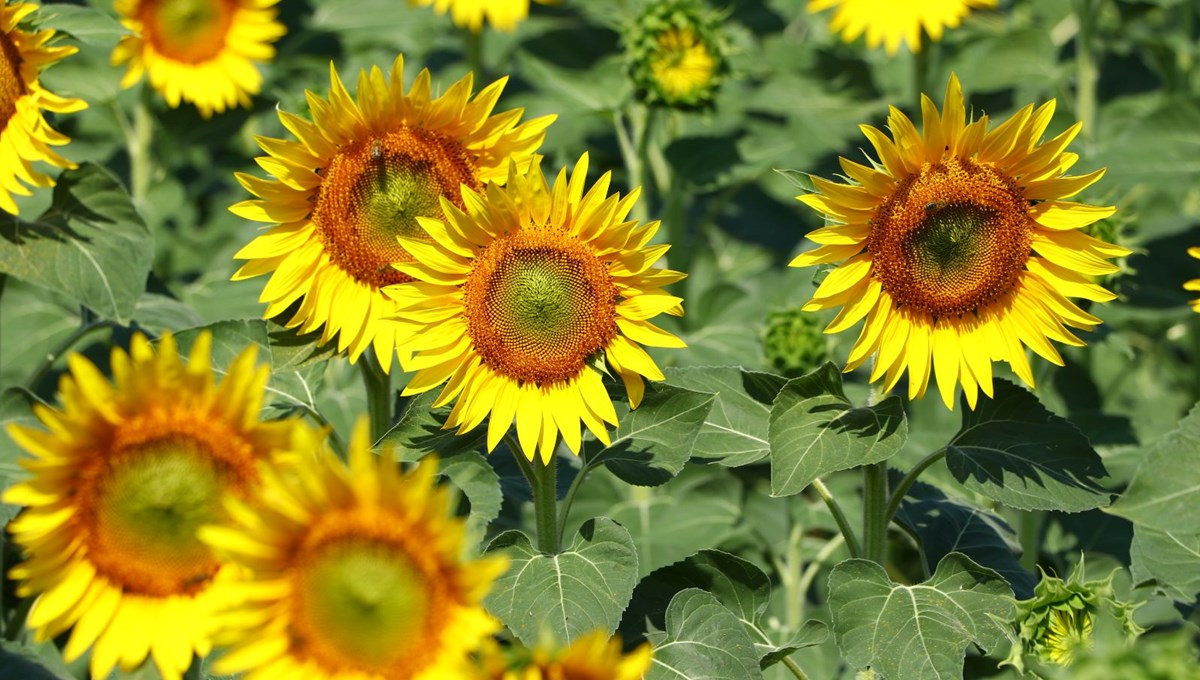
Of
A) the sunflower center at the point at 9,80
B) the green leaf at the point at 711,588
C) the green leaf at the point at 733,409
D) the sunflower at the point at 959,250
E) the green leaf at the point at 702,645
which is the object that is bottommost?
the green leaf at the point at 711,588

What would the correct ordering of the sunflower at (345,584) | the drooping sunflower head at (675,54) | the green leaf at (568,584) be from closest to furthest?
the sunflower at (345,584) < the green leaf at (568,584) < the drooping sunflower head at (675,54)

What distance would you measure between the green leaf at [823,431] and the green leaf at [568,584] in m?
0.22

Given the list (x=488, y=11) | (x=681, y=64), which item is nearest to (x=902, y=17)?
(x=681, y=64)

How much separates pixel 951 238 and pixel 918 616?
49 centimetres

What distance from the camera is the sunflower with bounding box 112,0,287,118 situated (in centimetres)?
305

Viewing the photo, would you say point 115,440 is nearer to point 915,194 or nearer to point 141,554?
point 141,554

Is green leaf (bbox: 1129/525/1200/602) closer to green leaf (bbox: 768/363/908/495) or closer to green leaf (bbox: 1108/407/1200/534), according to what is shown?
green leaf (bbox: 1108/407/1200/534)

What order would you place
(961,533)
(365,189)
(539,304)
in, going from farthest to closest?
1. (961,533)
2. (365,189)
3. (539,304)

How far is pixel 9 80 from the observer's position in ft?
6.84

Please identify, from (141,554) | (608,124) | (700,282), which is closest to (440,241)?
(141,554)

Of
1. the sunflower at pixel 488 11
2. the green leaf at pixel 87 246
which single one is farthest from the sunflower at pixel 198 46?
the green leaf at pixel 87 246

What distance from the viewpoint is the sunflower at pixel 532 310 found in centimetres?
191

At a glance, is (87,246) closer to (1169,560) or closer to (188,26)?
(188,26)

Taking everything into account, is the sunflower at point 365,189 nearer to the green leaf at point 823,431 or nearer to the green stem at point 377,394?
the green stem at point 377,394
